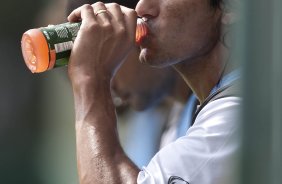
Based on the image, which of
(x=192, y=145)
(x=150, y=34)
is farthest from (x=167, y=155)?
(x=150, y=34)

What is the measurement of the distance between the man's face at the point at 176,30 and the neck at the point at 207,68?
17 millimetres

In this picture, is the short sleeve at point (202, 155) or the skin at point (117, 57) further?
the skin at point (117, 57)

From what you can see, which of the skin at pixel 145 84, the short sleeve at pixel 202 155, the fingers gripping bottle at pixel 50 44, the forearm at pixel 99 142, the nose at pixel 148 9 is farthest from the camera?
the skin at pixel 145 84

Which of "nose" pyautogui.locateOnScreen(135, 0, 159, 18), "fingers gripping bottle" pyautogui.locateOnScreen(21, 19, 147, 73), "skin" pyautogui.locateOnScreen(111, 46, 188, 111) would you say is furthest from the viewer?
"skin" pyautogui.locateOnScreen(111, 46, 188, 111)

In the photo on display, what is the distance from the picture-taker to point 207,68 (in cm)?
193

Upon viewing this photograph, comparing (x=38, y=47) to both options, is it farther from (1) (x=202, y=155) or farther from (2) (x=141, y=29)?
(1) (x=202, y=155)

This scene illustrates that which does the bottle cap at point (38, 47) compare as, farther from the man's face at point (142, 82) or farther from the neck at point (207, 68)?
the man's face at point (142, 82)

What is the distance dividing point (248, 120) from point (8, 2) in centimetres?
290

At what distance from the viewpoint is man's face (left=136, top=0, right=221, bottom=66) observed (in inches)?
72.9

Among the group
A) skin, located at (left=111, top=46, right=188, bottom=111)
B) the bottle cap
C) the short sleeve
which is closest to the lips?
the bottle cap

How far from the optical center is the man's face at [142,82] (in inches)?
108

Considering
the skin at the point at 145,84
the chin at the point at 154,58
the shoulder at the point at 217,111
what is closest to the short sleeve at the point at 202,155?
the shoulder at the point at 217,111

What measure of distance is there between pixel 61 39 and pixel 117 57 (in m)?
0.15

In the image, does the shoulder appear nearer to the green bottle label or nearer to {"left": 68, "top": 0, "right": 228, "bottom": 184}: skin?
{"left": 68, "top": 0, "right": 228, "bottom": 184}: skin
